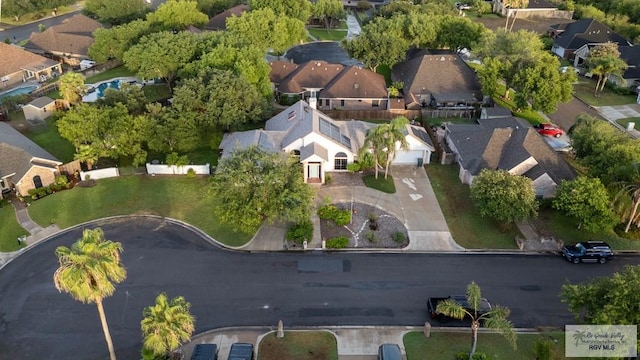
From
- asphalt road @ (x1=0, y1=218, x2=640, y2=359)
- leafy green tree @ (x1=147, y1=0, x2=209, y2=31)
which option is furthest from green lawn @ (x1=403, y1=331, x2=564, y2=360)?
leafy green tree @ (x1=147, y1=0, x2=209, y2=31)

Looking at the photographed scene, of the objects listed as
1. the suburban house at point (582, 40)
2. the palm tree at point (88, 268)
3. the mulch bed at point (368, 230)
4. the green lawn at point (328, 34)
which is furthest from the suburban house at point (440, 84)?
the palm tree at point (88, 268)

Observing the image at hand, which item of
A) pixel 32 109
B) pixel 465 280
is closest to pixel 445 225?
pixel 465 280

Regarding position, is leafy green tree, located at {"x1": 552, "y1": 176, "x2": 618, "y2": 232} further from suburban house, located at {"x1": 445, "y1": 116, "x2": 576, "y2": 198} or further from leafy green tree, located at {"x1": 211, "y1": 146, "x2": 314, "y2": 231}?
leafy green tree, located at {"x1": 211, "y1": 146, "x2": 314, "y2": 231}

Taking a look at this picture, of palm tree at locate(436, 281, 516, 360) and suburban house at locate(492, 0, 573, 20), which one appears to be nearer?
palm tree at locate(436, 281, 516, 360)

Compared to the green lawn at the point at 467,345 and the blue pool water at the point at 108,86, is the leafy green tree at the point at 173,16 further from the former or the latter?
the green lawn at the point at 467,345

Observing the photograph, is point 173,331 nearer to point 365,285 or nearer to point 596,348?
point 365,285

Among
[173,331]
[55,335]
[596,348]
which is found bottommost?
[55,335]
